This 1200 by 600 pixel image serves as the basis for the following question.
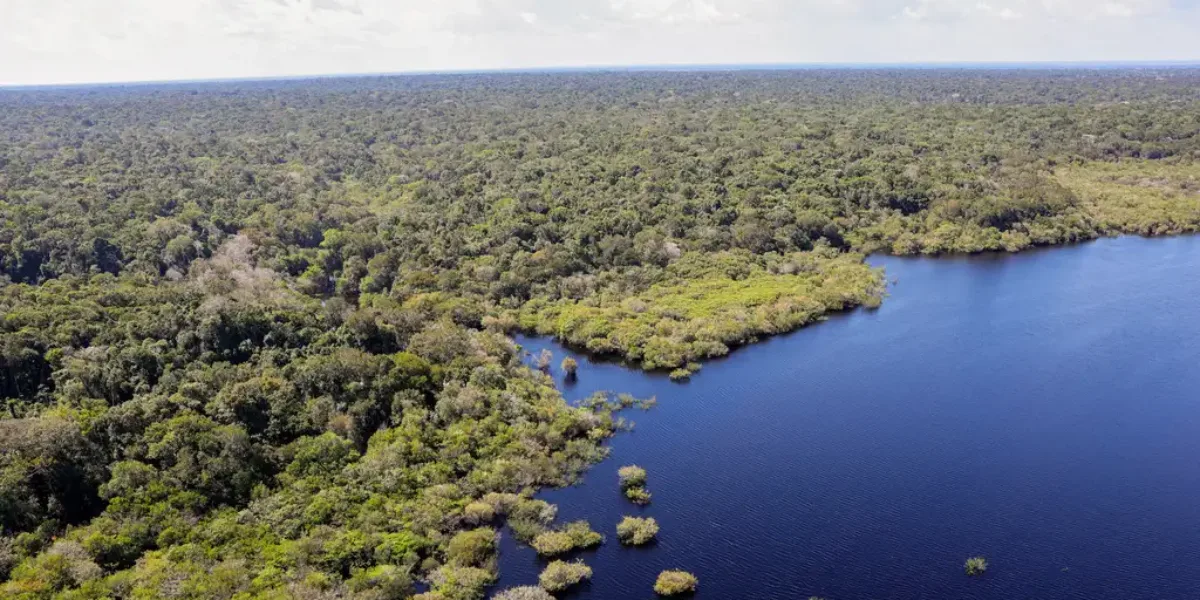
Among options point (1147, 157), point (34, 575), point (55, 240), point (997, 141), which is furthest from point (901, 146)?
point (34, 575)

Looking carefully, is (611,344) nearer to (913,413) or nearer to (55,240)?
(913,413)

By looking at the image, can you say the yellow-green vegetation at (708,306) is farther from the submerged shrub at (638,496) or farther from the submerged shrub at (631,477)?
the submerged shrub at (638,496)

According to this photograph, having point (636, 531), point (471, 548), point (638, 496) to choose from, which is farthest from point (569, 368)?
point (471, 548)

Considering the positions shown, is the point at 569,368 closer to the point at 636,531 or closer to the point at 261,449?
the point at 636,531

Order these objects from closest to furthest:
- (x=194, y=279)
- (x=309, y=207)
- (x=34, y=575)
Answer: (x=34, y=575), (x=194, y=279), (x=309, y=207)

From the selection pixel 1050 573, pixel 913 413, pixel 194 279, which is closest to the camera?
pixel 1050 573

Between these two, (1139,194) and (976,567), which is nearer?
(976,567)

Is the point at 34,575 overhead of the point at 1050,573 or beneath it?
overhead
